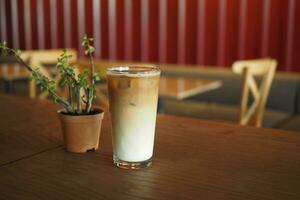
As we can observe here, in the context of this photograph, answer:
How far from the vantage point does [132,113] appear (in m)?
0.87

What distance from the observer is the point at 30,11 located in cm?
515

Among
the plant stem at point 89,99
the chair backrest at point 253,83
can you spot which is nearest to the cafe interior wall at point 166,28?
the chair backrest at point 253,83

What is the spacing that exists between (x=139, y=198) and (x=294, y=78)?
314cm

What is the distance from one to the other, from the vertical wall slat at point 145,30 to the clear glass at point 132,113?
358 cm

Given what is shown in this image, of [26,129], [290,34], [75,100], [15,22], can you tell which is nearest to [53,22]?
[15,22]

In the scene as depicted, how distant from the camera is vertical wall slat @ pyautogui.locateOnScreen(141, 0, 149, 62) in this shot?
437 centimetres

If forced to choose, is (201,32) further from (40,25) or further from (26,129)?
(26,129)

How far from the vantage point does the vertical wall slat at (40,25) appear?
5.06 m

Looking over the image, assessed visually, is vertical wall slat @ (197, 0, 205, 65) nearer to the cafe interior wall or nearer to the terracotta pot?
the cafe interior wall

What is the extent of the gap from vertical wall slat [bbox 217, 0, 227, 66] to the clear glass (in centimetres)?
323

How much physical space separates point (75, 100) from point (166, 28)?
341 centimetres

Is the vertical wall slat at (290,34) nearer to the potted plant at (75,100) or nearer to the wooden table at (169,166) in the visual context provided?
the wooden table at (169,166)

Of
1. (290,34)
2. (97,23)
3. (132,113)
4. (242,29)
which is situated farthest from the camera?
(97,23)

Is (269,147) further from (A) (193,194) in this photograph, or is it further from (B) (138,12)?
(B) (138,12)
